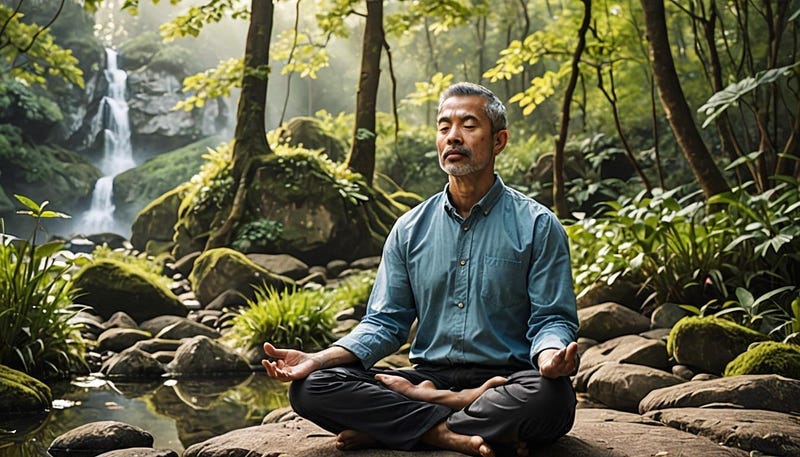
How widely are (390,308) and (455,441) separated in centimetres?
65

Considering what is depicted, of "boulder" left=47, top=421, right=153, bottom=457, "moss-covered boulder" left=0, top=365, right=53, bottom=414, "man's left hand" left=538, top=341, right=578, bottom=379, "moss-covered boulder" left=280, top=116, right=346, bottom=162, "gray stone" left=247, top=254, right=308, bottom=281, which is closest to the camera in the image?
"man's left hand" left=538, top=341, right=578, bottom=379

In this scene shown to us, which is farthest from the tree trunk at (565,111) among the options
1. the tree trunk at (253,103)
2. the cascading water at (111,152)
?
the cascading water at (111,152)

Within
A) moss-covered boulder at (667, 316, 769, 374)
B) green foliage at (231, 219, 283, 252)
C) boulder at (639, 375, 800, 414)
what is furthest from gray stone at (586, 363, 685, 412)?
green foliage at (231, 219, 283, 252)

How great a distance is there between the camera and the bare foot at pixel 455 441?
2428mm

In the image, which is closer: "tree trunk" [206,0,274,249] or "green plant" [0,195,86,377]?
"green plant" [0,195,86,377]

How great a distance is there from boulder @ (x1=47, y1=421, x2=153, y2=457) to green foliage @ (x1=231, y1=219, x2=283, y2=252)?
695 centimetres

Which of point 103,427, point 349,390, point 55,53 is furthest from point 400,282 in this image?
point 55,53

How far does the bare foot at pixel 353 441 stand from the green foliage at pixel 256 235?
8110 millimetres

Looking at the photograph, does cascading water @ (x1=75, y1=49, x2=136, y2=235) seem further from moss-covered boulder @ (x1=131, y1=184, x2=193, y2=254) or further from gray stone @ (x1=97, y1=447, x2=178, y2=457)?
gray stone @ (x1=97, y1=447, x2=178, y2=457)

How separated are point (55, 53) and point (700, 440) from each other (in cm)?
779

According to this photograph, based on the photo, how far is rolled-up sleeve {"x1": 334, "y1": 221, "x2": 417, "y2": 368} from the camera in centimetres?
288

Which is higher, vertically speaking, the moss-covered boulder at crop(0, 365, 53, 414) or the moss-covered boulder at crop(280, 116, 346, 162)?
the moss-covered boulder at crop(280, 116, 346, 162)

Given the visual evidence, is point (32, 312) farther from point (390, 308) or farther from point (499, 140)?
point (499, 140)

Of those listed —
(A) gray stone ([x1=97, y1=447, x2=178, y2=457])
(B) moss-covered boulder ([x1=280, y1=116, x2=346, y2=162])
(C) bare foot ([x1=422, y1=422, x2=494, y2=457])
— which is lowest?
(A) gray stone ([x1=97, y1=447, x2=178, y2=457])
